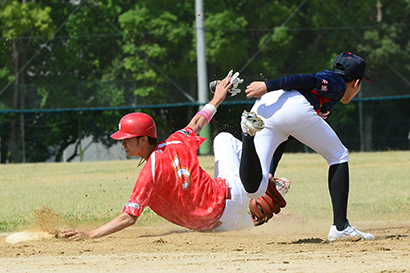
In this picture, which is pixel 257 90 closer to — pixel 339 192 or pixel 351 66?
pixel 351 66

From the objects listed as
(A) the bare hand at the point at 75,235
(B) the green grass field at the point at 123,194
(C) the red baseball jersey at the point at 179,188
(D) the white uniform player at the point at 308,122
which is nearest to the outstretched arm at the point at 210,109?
(C) the red baseball jersey at the point at 179,188

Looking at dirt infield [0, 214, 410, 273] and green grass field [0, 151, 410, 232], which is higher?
dirt infield [0, 214, 410, 273]

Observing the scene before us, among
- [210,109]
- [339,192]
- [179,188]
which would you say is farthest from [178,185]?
[339,192]

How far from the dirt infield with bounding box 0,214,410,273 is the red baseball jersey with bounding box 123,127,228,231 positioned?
0.22 m

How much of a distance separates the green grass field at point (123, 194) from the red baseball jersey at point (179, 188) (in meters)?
1.85

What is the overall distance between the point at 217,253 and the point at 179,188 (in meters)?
0.69

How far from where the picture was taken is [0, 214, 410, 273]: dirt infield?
3.67m

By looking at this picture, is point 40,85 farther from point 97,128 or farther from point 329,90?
point 329,90

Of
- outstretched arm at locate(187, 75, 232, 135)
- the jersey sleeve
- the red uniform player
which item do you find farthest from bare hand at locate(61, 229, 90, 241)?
the jersey sleeve

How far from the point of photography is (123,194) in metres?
9.13

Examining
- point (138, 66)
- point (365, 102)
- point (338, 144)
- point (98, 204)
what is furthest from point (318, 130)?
point (365, 102)

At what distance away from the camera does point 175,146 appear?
4.73 metres

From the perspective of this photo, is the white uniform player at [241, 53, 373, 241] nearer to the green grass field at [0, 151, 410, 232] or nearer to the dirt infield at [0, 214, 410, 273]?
the dirt infield at [0, 214, 410, 273]

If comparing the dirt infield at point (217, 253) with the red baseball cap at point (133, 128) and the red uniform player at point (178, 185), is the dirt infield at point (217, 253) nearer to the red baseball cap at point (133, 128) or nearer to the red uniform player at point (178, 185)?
the red uniform player at point (178, 185)
